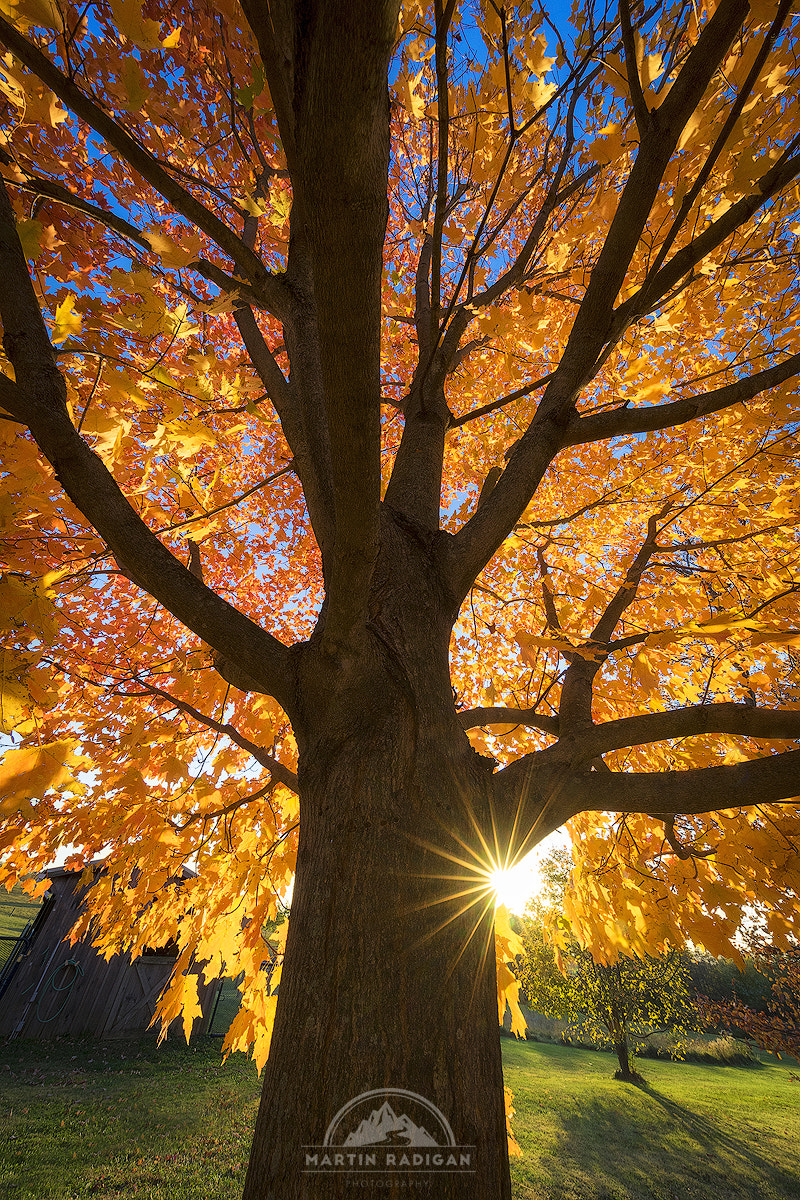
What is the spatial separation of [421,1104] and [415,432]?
101 inches

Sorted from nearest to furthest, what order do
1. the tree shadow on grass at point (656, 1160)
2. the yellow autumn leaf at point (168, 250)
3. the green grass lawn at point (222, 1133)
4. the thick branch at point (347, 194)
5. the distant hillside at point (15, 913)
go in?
the thick branch at point (347, 194) < the yellow autumn leaf at point (168, 250) < the green grass lawn at point (222, 1133) < the tree shadow on grass at point (656, 1160) < the distant hillside at point (15, 913)

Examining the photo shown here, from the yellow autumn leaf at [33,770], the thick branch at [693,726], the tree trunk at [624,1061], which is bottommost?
the tree trunk at [624,1061]

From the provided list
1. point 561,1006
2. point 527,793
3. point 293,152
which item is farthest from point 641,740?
point 561,1006

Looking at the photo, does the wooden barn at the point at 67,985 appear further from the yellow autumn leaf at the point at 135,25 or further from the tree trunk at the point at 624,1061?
the yellow autumn leaf at the point at 135,25

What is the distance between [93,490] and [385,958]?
154cm

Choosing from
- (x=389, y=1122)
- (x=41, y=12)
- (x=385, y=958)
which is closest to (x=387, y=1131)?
(x=389, y=1122)

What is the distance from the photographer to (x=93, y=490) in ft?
5.01

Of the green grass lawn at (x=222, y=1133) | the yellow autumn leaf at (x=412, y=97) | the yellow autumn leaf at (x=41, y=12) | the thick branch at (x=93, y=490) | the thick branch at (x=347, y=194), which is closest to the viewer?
the thick branch at (x=347, y=194)

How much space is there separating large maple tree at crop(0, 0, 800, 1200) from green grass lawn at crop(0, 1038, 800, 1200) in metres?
3.30

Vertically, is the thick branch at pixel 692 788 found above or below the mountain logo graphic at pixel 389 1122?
above

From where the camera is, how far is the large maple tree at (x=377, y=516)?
1017 mm

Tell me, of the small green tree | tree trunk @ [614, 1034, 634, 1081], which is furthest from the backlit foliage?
tree trunk @ [614, 1034, 634, 1081]

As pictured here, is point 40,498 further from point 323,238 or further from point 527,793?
point 527,793

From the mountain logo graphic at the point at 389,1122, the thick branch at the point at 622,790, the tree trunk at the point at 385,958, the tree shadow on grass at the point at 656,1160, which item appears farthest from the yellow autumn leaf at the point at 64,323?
the tree shadow on grass at the point at 656,1160
